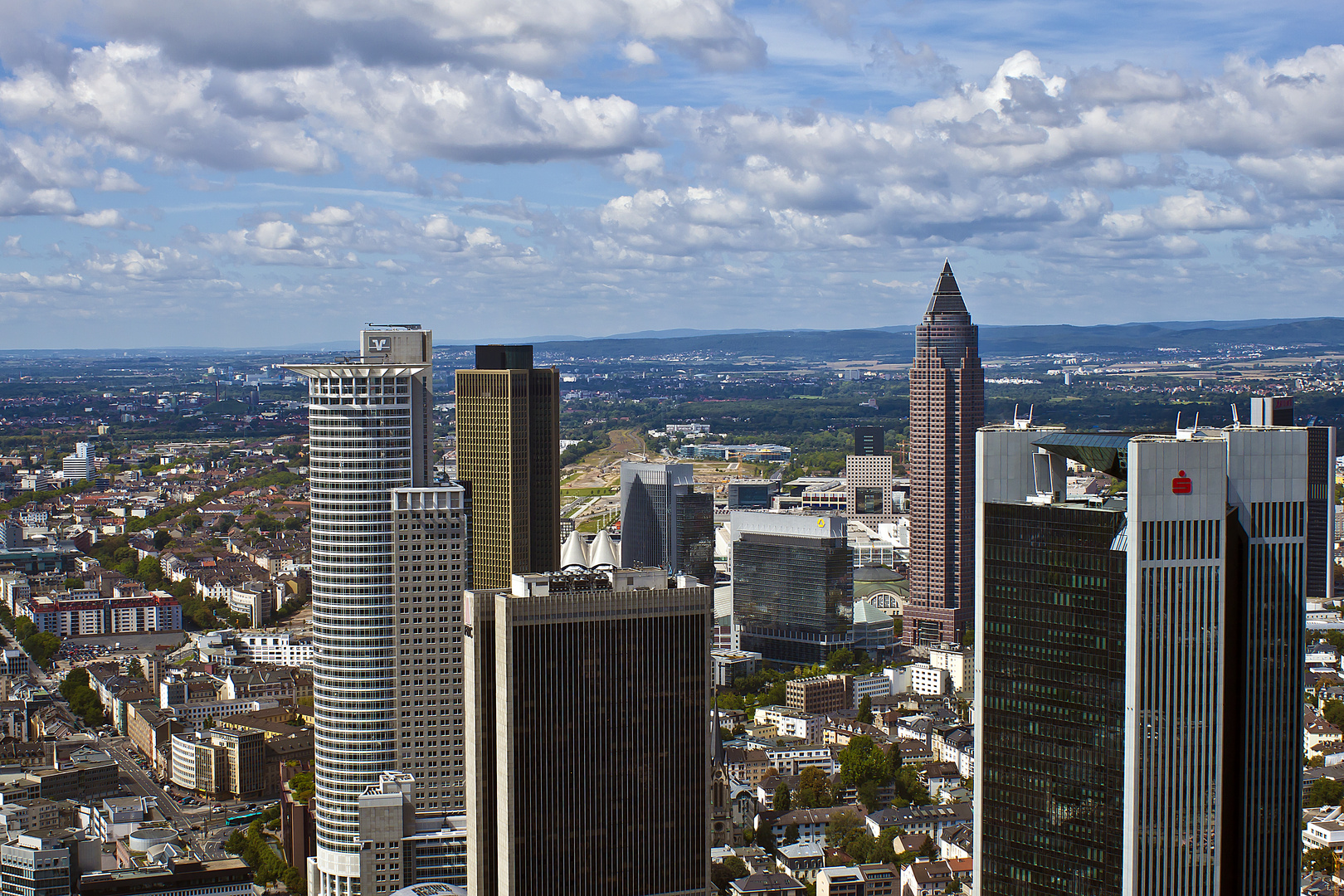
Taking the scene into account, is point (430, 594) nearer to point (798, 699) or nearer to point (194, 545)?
point (798, 699)

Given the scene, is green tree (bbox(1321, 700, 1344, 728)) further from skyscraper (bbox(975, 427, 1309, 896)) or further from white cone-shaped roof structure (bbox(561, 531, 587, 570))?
skyscraper (bbox(975, 427, 1309, 896))

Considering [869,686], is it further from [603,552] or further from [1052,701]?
[1052,701]

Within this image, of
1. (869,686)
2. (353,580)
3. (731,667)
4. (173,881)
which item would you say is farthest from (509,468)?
(173,881)

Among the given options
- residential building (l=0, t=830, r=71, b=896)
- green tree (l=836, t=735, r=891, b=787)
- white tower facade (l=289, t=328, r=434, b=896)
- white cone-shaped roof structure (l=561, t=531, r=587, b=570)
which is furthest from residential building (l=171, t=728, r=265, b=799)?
green tree (l=836, t=735, r=891, b=787)

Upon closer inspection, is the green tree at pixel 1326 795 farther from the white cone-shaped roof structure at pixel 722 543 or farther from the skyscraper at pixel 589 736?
the white cone-shaped roof structure at pixel 722 543

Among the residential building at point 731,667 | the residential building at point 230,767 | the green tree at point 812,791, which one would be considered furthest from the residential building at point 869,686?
the residential building at point 230,767

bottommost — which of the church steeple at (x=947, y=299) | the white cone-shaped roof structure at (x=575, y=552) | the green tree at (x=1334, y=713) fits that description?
the green tree at (x=1334, y=713)
